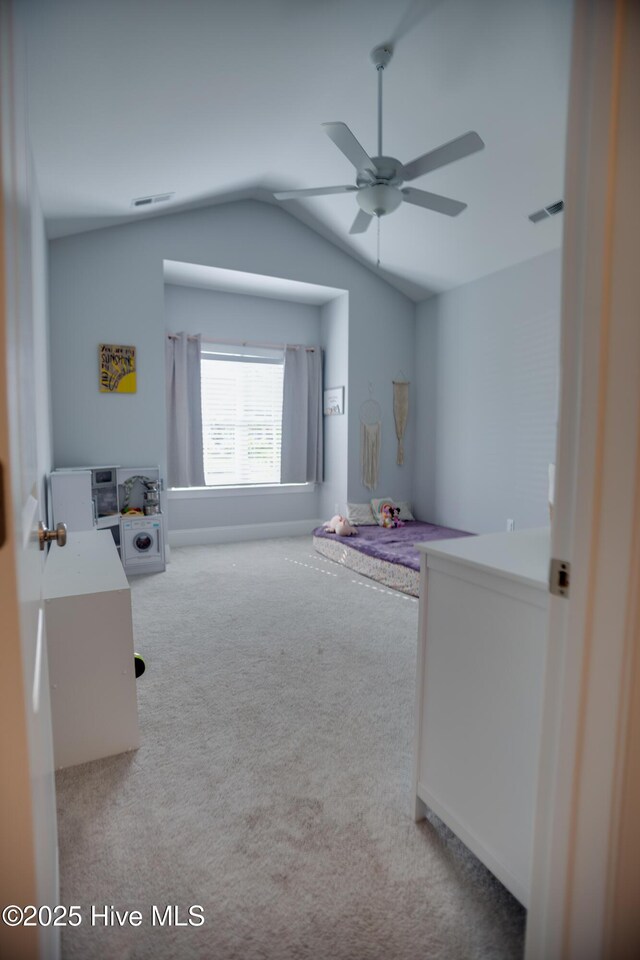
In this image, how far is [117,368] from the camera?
14.3 ft

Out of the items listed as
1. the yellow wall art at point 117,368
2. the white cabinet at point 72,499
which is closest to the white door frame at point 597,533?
the white cabinet at point 72,499

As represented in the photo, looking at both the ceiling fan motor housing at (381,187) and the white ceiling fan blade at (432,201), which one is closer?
the ceiling fan motor housing at (381,187)

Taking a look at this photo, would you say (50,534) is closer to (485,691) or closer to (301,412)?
(485,691)

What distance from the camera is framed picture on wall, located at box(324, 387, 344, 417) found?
5508 millimetres

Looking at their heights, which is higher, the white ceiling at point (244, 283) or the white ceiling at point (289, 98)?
the white ceiling at point (289, 98)

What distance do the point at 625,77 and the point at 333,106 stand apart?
10.2 ft

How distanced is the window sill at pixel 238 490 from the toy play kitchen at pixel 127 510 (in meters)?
0.74

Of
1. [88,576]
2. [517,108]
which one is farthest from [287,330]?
[88,576]

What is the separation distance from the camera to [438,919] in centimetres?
118

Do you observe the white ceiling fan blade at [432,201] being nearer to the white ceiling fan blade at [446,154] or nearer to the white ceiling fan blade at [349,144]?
the white ceiling fan blade at [446,154]

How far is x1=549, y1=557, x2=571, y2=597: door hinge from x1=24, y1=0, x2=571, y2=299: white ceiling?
2559mm

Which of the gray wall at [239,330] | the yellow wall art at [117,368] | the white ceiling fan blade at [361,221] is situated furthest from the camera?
the gray wall at [239,330]

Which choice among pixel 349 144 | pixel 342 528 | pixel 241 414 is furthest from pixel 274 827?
pixel 241 414

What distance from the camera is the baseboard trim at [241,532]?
530 centimetres
